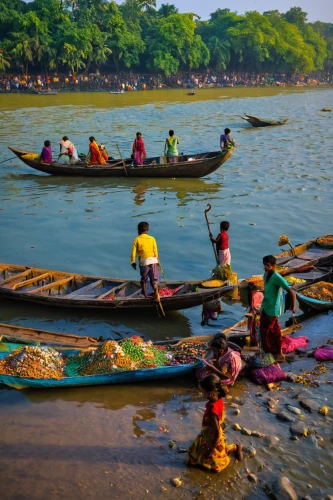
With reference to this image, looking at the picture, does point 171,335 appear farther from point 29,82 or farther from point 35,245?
point 29,82

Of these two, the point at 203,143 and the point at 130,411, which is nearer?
the point at 130,411

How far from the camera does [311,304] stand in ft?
28.0

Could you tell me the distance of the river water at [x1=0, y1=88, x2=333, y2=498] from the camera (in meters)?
5.09

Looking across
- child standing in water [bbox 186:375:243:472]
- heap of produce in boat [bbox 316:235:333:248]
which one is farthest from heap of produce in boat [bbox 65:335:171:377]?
heap of produce in boat [bbox 316:235:333:248]

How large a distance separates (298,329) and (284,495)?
3.87 m

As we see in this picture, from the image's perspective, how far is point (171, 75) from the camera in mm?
69938

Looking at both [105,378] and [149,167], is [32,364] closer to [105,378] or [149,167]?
[105,378]

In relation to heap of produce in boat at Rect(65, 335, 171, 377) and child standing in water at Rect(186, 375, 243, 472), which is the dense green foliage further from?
child standing in water at Rect(186, 375, 243, 472)

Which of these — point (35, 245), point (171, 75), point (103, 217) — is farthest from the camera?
point (171, 75)

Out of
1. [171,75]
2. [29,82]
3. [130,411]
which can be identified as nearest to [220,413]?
[130,411]

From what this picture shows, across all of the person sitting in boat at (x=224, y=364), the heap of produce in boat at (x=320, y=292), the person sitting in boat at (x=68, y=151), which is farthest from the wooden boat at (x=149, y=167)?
the person sitting in boat at (x=224, y=364)

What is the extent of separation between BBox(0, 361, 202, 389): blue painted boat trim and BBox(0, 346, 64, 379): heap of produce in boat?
0.26 feet

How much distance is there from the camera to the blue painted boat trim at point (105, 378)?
6.21 metres

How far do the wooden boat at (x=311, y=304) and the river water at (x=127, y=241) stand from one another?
110cm
